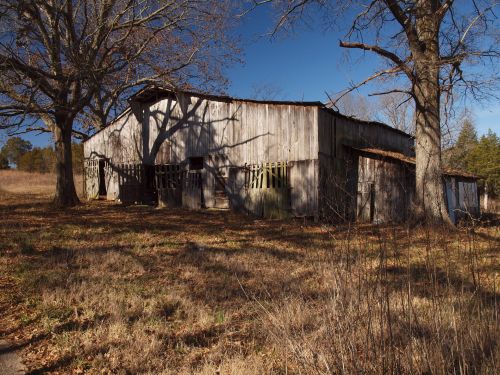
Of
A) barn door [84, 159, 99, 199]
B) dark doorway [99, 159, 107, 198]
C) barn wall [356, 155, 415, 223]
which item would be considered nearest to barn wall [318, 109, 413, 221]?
barn wall [356, 155, 415, 223]

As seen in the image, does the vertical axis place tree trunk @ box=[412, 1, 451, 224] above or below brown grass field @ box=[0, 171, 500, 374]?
above

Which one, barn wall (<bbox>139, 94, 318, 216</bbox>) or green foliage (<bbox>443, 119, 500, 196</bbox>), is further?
green foliage (<bbox>443, 119, 500, 196</bbox>)

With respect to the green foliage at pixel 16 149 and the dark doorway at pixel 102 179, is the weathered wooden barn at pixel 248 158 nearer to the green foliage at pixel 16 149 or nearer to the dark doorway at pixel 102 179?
the dark doorway at pixel 102 179

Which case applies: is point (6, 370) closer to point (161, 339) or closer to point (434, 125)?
point (161, 339)

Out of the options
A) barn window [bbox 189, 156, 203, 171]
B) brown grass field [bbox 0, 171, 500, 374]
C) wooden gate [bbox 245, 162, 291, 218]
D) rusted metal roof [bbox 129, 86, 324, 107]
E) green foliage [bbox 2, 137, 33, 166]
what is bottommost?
brown grass field [bbox 0, 171, 500, 374]

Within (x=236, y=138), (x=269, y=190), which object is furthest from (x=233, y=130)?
(x=269, y=190)

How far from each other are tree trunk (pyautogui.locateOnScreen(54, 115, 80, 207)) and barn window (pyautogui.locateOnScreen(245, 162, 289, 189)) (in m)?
8.25

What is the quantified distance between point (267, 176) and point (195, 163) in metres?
5.14

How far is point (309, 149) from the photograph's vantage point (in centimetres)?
1555

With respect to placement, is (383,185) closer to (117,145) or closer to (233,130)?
(233,130)

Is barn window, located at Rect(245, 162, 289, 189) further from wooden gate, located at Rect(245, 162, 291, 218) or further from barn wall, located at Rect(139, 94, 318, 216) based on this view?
barn wall, located at Rect(139, 94, 318, 216)

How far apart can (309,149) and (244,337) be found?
1158 cm

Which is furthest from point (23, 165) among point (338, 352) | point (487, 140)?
point (338, 352)

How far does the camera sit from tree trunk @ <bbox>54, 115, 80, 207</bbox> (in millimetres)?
17291
